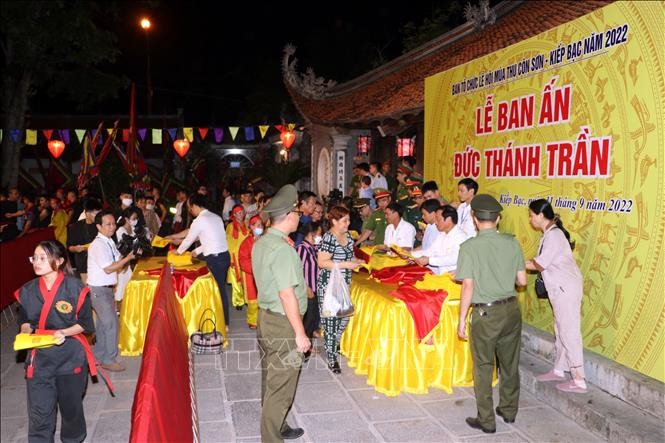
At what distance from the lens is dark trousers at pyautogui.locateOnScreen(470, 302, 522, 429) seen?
4602 millimetres

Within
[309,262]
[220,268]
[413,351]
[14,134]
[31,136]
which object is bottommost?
[413,351]

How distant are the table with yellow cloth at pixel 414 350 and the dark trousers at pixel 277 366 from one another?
58.3 inches

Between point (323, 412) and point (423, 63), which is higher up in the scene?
point (423, 63)

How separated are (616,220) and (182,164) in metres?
26.0

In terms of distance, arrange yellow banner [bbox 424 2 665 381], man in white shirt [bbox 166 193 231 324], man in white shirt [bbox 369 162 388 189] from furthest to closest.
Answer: man in white shirt [bbox 369 162 388 189] < man in white shirt [bbox 166 193 231 324] < yellow banner [bbox 424 2 665 381]

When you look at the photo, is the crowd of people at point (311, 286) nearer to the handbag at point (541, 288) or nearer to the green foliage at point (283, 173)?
the handbag at point (541, 288)

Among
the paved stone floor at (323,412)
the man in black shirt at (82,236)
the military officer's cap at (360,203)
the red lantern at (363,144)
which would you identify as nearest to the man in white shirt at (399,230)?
the paved stone floor at (323,412)

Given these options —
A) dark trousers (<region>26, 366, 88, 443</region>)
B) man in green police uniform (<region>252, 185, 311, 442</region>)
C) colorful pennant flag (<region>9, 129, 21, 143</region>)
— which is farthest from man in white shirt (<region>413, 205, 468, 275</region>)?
colorful pennant flag (<region>9, 129, 21, 143</region>)

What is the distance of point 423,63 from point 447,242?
6.68 m

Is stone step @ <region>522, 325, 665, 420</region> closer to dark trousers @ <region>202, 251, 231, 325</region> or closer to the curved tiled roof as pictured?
the curved tiled roof

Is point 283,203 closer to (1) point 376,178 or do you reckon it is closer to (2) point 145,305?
(2) point 145,305

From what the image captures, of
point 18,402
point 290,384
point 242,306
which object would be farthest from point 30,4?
point 290,384

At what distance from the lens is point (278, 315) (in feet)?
13.6

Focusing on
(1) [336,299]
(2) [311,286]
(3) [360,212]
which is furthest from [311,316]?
(3) [360,212]
